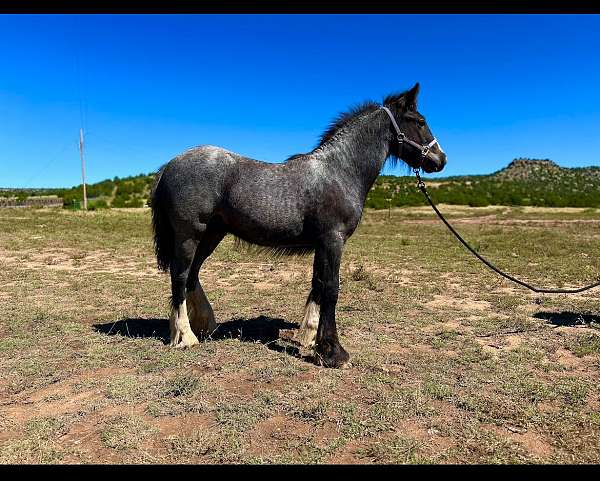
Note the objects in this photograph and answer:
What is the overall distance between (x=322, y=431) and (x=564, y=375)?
292 centimetres

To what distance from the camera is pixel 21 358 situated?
5.05 m

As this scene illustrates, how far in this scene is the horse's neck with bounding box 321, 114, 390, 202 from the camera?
205 inches

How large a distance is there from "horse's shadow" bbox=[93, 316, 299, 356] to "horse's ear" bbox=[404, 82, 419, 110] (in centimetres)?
329

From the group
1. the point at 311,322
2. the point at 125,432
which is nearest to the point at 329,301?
the point at 311,322

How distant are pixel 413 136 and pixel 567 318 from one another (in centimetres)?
416

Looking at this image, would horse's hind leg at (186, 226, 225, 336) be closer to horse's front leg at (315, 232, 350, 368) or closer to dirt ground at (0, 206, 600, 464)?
dirt ground at (0, 206, 600, 464)

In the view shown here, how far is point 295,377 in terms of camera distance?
15.0 ft

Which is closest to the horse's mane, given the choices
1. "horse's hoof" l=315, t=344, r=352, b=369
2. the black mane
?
the black mane

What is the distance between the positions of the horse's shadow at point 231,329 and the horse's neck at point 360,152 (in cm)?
227

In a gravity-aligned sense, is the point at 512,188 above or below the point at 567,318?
above

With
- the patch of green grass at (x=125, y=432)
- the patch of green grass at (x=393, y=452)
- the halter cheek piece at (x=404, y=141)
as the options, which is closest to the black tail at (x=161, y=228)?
the patch of green grass at (x=125, y=432)

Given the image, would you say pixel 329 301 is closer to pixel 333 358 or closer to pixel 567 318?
pixel 333 358
